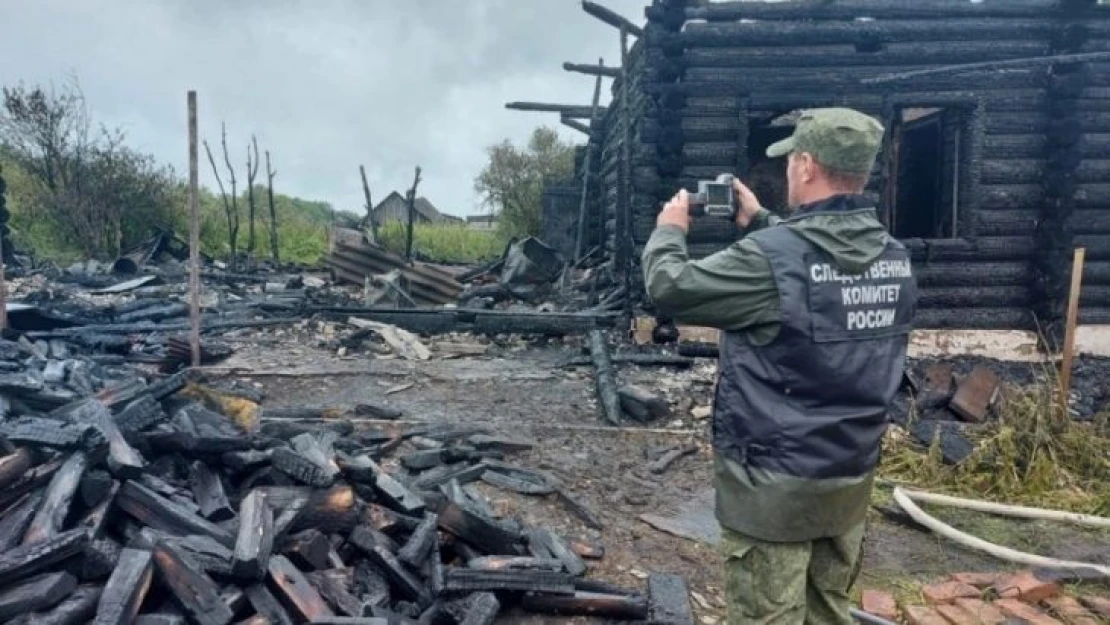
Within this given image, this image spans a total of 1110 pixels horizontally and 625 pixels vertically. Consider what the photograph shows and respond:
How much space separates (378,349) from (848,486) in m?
8.00

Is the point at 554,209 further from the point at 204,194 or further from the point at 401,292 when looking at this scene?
the point at 204,194

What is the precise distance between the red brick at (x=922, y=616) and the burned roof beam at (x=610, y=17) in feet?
27.3

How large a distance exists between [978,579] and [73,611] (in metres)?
4.34

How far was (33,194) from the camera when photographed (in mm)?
22938

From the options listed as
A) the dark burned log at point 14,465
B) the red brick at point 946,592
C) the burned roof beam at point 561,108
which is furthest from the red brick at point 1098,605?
the burned roof beam at point 561,108

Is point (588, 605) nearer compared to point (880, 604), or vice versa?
point (588, 605)

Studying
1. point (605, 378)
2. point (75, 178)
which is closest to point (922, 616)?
point (605, 378)

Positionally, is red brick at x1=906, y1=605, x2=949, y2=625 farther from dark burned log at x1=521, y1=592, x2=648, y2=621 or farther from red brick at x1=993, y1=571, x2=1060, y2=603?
dark burned log at x1=521, y1=592, x2=648, y2=621

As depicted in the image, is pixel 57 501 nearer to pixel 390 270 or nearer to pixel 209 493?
pixel 209 493

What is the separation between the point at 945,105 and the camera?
9094 mm

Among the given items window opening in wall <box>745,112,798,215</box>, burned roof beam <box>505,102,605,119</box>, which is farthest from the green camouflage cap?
burned roof beam <box>505,102,605,119</box>

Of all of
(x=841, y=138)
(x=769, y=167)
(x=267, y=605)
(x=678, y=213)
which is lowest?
(x=267, y=605)

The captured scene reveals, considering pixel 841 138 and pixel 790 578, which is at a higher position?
pixel 841 138

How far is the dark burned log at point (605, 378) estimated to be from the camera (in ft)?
22.4
